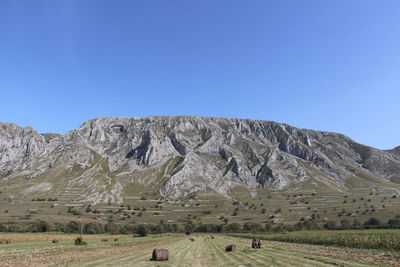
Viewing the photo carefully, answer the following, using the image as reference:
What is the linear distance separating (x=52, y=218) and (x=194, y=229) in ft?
376

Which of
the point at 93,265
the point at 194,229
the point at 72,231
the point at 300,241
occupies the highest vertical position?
the point at 93,265

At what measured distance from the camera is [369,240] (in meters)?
48.5

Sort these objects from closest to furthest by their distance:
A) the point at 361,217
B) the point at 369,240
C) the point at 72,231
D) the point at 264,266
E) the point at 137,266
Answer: the point at 264,266, the point at 137,266, the point at 369,240, the point at 72,231, the point at 361,217

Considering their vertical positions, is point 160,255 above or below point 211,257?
above

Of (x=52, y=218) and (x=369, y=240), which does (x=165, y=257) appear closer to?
(x=369, y=240)

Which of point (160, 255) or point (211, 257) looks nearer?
→ point (160, 255)

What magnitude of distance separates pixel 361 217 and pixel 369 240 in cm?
18126

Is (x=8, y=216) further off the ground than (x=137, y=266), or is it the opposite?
(x=137, y=266)

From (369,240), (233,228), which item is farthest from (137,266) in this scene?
(233,228)

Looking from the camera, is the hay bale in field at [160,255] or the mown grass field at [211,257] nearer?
the mown grass field at [211,257]

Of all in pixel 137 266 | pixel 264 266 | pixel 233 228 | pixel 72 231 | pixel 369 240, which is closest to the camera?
pixel 264 266

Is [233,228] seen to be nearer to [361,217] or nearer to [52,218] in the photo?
[361,217]

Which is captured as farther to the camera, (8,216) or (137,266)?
(8,216)

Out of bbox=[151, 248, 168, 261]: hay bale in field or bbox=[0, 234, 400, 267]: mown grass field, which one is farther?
bbox=[151, 248, 168, 261]: hay bale in field
